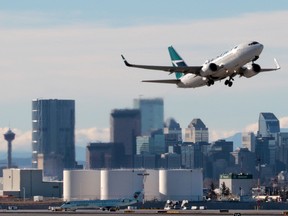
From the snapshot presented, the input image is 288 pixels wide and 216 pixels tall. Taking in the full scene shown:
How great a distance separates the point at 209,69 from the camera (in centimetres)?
16312

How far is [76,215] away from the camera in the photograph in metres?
199

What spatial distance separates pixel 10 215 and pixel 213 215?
34006 mm

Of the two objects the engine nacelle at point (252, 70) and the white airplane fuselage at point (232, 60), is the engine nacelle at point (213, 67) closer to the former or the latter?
the white airplane fuselage at point (232, 60)

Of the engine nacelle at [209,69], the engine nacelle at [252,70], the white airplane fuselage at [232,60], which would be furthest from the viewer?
the engine nacelle at [209,69]

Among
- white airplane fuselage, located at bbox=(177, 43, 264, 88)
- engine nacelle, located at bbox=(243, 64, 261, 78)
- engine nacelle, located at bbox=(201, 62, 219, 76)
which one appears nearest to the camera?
white airplane fuselage, located at bbox=(177, 43, 264, 88)

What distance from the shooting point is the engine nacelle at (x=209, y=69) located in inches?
6407

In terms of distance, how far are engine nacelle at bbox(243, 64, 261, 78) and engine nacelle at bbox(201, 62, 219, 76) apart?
13.7ft

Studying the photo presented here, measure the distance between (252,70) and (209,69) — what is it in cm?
598

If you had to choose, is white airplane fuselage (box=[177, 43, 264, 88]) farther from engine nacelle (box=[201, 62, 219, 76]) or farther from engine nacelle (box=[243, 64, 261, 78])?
engine nacelle (box=[243, 64, 261, 78])

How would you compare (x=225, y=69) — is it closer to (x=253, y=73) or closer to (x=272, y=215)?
(x=253, y=73)

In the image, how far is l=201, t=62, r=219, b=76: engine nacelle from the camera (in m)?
163

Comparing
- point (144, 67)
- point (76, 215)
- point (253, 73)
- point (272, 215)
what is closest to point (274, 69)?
point (253, 73)

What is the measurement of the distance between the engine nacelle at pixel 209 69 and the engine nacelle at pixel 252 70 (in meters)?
4.16

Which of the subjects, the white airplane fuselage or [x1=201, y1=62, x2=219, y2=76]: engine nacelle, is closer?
the white airplane fuselage
